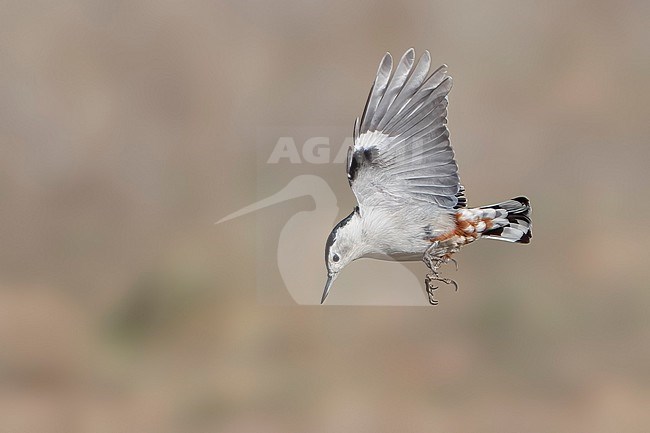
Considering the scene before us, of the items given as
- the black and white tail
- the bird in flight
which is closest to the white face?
the bird in flight

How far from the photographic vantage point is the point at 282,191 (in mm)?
1781

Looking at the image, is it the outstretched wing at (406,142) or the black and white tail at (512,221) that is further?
the black and white tail at (512,221)

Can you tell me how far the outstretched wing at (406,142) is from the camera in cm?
137

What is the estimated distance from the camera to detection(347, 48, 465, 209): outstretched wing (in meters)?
1.37

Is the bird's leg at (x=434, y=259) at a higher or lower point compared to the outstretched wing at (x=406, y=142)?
lower

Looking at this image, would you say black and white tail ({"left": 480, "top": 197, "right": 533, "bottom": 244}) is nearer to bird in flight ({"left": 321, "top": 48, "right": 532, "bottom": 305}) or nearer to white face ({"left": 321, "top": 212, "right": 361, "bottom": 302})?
bird in flight ({"left": 321, "top": 48, "right": 532, "bottom": 305})

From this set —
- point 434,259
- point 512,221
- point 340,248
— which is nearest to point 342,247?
point 340,248

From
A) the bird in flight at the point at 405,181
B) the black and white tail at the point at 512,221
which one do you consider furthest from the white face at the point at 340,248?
the black and white tail at the point at 512,221

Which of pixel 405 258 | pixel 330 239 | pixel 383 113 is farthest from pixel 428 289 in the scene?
pixel 383 113

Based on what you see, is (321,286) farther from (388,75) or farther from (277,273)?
(388,75)

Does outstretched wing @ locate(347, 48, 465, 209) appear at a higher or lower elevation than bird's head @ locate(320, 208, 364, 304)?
higher

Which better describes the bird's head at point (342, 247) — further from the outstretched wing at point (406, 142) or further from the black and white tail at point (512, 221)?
the black and white tail at point (512, 221)

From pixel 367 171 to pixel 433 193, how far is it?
0.11 m

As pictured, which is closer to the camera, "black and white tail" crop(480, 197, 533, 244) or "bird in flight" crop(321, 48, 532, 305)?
"bird in flight" crop(321, 48, 532, 305)
